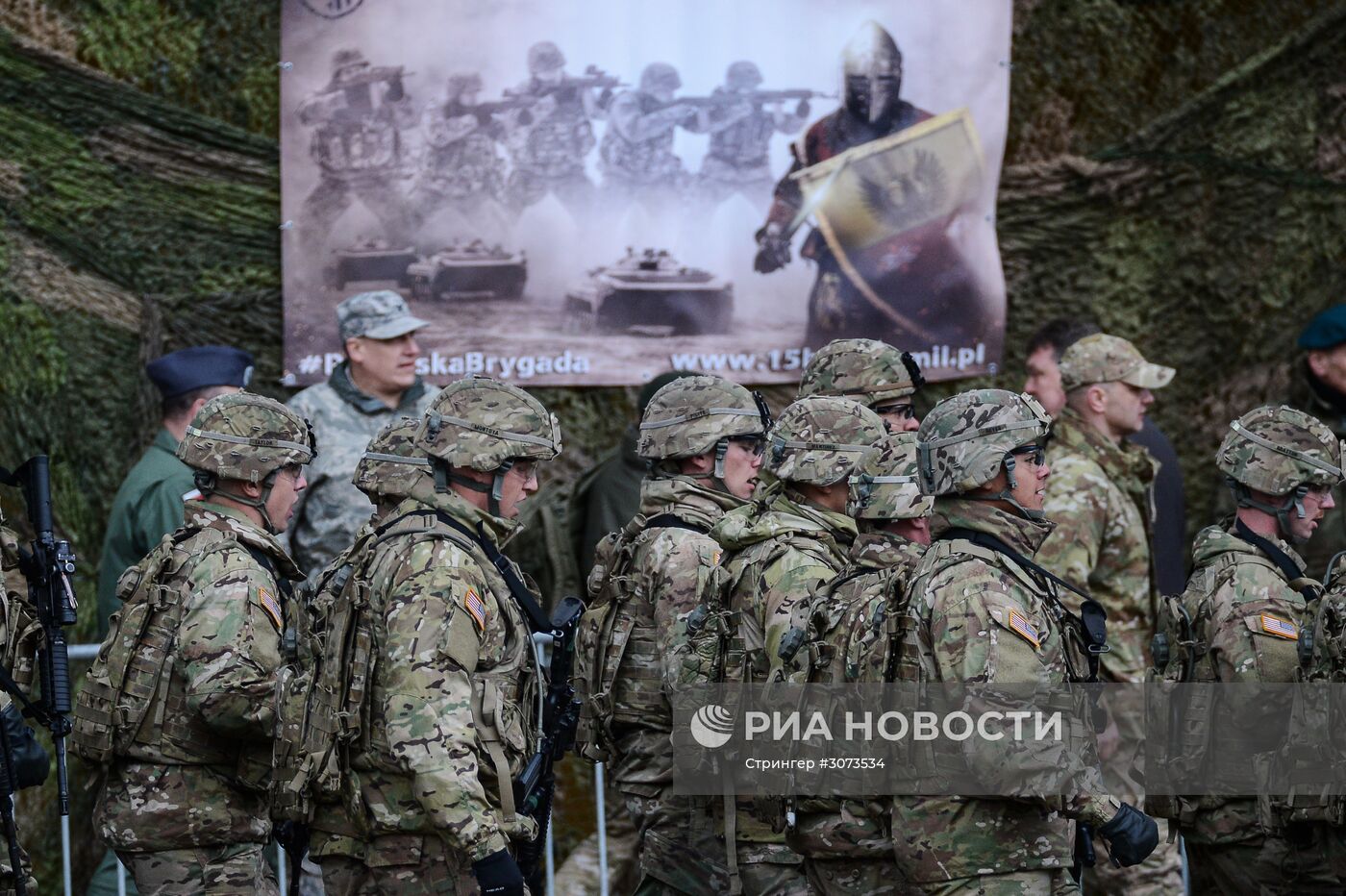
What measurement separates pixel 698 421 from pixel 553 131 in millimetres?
3090

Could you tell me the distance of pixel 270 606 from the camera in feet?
18.2

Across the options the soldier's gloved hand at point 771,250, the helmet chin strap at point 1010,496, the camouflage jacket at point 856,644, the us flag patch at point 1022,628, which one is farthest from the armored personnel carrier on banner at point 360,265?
the us flag patch at point 1022,628

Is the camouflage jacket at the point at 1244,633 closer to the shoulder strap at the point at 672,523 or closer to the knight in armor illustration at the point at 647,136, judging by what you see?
the shoulder strap at the point at 672,523

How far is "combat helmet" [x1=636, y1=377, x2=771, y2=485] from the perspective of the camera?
237 inches

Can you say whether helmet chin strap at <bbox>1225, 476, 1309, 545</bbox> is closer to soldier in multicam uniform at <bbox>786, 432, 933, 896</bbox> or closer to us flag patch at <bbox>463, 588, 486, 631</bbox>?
soldier in multicam uniform at <bbox>786, 432, 933, 896</bbox>

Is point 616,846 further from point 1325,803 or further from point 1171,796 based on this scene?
point 1325,803

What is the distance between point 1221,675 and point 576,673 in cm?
208

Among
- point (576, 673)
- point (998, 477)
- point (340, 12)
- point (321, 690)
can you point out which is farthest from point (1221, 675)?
point (340, 12)

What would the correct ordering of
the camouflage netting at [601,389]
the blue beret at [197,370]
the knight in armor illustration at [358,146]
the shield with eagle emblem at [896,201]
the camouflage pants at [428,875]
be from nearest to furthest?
the camouflage pants at [428,875] < the blue beret at [197,370] < the knight in armor illustration at [358,146] < the camouflage netting at [601,389] < the shield with eagle emblem at [896,201]

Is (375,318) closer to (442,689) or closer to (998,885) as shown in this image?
(442,689)

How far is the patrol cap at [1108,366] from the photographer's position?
767 centimetres

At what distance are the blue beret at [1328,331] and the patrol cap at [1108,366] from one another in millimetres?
963

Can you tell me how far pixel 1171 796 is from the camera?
235 inches

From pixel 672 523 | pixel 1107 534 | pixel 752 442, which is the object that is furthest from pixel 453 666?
pixel 1107 534
